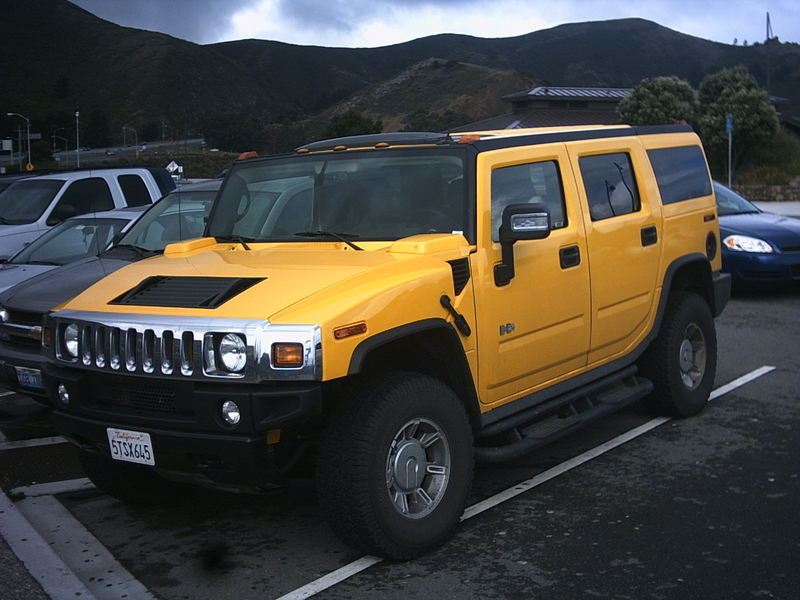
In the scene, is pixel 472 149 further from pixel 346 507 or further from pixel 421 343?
pixel 346 507

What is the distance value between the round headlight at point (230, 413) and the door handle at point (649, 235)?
10.8ft

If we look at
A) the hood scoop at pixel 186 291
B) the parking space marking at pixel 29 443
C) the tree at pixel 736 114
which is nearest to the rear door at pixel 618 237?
the hood scoop at pixel 186 291

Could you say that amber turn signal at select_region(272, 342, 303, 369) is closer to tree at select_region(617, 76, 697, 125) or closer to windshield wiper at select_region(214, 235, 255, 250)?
windshield wiper at select_region(214, 235, 255, 250)

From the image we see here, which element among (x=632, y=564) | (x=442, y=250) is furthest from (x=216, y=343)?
(x=632, y=564)

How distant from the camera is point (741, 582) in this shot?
4340 millimetres

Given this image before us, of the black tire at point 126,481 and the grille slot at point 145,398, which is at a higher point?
the grille slot at point 145,398

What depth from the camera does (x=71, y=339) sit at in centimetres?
475

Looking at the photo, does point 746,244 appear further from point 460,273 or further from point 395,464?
point 395,464

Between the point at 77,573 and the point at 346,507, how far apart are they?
1.34 m

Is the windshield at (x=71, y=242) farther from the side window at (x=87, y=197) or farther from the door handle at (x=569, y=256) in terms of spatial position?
the door handle at (x=569, y=256)

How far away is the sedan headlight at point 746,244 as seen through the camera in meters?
12.1

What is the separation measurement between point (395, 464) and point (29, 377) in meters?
2.98

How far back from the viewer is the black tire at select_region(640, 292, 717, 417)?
6.80 m

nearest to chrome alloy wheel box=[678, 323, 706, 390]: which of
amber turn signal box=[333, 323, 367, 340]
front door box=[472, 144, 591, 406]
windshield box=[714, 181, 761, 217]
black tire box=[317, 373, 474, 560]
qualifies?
front door box=[472, 144, 591, 406]
